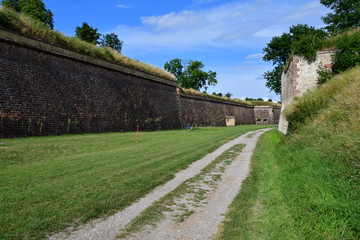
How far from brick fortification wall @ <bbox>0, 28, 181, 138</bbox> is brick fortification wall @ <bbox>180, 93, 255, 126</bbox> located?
370 inches

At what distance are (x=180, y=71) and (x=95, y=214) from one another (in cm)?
7065

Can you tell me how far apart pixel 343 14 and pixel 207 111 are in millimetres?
23261

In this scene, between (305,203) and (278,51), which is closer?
(305,203)

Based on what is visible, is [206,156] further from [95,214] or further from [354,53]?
[354,53]

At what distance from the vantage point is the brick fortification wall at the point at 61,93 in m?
11.7

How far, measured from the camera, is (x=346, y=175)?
4.07 meters

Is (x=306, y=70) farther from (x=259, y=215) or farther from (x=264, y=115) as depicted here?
(x=264, y=115)

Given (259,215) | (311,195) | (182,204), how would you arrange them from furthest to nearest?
1. (182,204)
2. (311,195)
3. (259,215)

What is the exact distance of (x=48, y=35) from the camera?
14.2 m

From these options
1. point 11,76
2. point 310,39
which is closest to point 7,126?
point 11,76

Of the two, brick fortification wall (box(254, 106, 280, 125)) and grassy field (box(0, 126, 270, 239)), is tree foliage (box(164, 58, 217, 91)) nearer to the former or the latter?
brick fortification wall (box(254, 106, 280, 125))

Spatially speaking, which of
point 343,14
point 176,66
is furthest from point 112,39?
point 343,14

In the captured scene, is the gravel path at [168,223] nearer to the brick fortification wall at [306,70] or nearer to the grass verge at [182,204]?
the grass verge at [182,204]

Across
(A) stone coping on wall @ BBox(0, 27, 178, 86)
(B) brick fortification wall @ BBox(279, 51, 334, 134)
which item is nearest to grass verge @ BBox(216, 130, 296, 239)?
(B) brick fortification wall @ BBox(279, 51, 334, 134)
